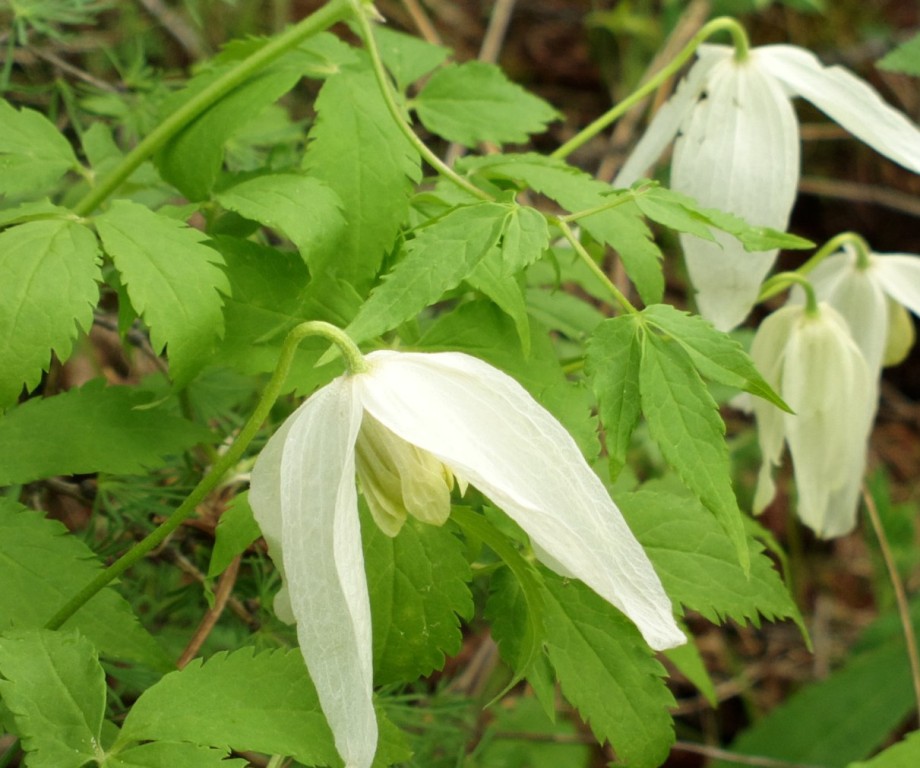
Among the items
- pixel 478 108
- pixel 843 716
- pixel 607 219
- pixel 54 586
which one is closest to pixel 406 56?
pixel 478 108

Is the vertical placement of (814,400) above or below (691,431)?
below

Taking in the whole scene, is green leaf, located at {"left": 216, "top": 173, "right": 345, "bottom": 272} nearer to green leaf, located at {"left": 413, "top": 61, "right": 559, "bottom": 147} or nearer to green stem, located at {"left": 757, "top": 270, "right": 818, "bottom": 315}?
green leaf, located at {"left": 413, "top": 61, "right": 559, "bottom": 147}

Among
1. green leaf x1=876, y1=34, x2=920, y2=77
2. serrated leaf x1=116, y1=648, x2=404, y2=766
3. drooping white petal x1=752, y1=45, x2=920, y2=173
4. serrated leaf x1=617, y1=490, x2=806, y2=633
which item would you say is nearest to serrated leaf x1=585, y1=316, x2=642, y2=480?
serrated leaf x1=617, y1=490, x2=806, y2=633

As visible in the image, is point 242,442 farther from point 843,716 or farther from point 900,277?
point 843,716

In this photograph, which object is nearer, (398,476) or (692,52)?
(398,476)

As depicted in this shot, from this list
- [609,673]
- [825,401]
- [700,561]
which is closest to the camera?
[609,673]

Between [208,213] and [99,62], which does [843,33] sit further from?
[208,213]

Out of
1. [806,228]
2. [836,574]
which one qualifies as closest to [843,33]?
[806,228]
